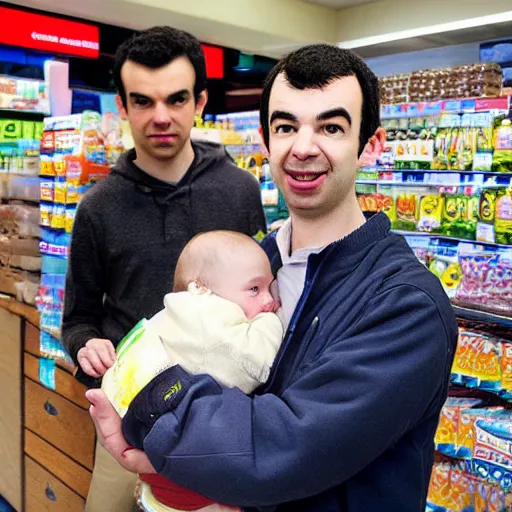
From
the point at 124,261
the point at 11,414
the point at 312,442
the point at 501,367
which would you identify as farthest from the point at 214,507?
the point at 11,414

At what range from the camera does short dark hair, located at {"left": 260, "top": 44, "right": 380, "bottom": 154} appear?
1219 millimetres

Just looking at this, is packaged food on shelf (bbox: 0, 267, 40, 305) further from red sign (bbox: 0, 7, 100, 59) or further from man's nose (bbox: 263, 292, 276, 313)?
red sign (bbox: 0, 7, 100, 59)

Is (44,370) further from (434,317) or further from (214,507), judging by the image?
(434,317)

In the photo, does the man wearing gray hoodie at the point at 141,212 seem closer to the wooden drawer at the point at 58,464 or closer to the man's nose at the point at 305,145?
the man's nose at the point at 305,145

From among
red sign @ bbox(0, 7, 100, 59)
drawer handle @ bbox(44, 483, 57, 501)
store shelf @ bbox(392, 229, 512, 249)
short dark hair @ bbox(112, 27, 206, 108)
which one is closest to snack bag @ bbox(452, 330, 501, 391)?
store shelf @ bbox(392, 229, 512, 249)

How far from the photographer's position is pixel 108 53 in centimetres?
740

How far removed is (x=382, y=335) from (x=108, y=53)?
7.06m

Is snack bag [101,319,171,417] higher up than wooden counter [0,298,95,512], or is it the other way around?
snack bag [101,319,171,417]

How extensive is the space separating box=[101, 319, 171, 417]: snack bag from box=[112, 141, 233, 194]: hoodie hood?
0.90 meters

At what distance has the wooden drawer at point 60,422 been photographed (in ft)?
10.3

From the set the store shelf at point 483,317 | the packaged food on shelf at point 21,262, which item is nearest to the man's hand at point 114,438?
the store shelf at point 483,317

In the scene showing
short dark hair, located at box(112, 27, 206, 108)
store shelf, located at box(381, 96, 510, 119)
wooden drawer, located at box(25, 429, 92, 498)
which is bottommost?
wooden drawer, located at box(25, 429, 92, 498)

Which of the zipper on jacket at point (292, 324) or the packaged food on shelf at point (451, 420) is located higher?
the zipper on jacket at point (292, 324)

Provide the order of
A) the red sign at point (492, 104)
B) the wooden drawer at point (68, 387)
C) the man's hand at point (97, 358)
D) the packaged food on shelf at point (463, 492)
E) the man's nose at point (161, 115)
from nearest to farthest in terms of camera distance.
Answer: the man's hand at point (97, 358) < the man's nose at point (161, 115) < the packaged food on shelf at point (463, 492) < the red sign at point (492, 104) < the wooden drawer at point (68, 387)
